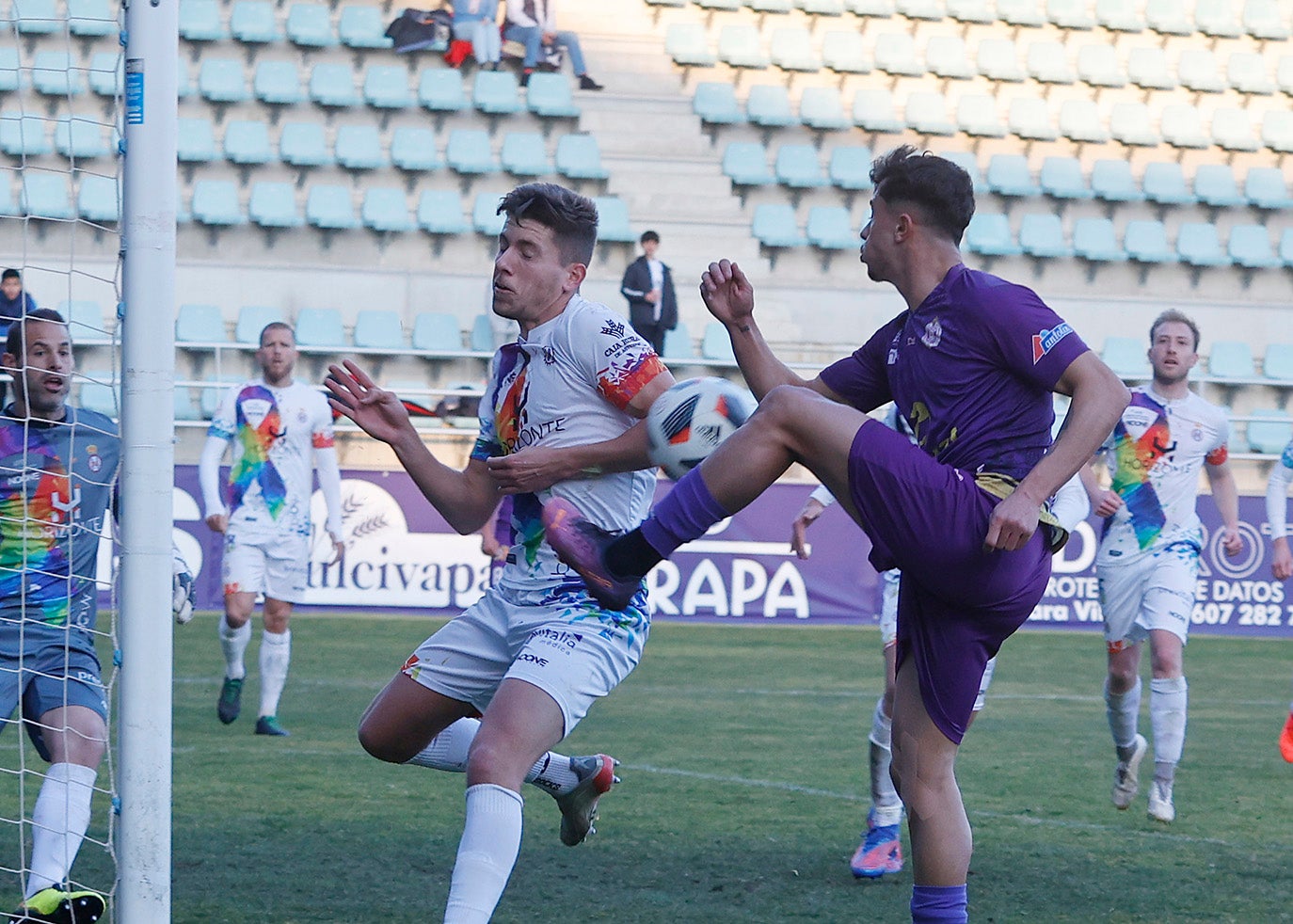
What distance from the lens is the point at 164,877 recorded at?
4.30m

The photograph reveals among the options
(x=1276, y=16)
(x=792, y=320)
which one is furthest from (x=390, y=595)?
(x=1276, y=16)

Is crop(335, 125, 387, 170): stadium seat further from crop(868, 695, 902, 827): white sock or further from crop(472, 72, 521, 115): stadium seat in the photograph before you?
crop(868, 695, 902, 827): white sock

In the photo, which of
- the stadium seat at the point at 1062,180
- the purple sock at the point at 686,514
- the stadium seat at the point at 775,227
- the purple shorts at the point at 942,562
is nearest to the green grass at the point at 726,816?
the purple shorts at the point at 942,562

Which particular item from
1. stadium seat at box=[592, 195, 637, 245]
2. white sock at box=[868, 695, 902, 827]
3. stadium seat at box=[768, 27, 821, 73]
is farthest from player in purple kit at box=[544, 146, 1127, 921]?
stadium seat at box=[768, 27, 821, 73]

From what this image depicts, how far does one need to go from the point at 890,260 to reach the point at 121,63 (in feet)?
6.64

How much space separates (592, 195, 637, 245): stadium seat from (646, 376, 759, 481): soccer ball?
50.1ft

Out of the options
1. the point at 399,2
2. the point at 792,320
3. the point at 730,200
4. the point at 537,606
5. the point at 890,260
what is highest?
the point at 399,2

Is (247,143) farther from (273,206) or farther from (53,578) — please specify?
(53,578)

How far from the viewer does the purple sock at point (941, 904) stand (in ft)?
14.4

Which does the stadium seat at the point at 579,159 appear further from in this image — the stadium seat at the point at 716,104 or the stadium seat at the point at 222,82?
the stadium seat at the point at 222,82

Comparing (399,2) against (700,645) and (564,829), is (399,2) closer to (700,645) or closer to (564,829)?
(700,645)

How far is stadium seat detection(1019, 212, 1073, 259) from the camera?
21531 millimetres

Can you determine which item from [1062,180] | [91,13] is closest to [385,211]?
[91,13]

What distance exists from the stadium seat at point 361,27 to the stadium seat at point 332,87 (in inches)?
15.2
